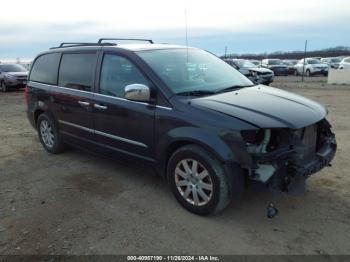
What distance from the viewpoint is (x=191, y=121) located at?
12.2ft

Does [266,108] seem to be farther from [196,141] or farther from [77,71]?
[77,71]

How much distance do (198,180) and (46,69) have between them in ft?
12.0

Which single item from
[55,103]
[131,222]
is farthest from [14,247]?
[55,103]

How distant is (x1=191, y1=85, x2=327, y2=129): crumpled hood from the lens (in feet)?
11.4

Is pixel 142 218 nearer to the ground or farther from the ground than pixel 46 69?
nearer to the ground

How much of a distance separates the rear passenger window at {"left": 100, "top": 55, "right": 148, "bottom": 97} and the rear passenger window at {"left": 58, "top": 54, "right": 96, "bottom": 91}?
28cm

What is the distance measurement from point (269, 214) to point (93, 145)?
2648 mm

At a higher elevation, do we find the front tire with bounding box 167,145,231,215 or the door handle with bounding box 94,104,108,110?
the door handle with bounding box 94,104,108,110

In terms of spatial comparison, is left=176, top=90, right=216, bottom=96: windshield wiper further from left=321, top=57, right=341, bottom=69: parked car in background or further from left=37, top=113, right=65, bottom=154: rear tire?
left=321, top=57, right=341, bottom=69: parked car in background

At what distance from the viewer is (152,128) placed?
4117mm

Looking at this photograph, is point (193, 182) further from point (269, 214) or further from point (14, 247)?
point (14, 247)

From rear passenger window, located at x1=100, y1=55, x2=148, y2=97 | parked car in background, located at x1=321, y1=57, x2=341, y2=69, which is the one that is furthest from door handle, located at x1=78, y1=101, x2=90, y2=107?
parked car in background, located at x1=321, y1=57, x2=341, y2=69

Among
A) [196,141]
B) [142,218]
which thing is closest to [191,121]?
[196,141]

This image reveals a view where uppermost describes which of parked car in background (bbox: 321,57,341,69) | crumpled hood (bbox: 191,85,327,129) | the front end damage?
crumpled hood (bbox: 191,85,327,129)
